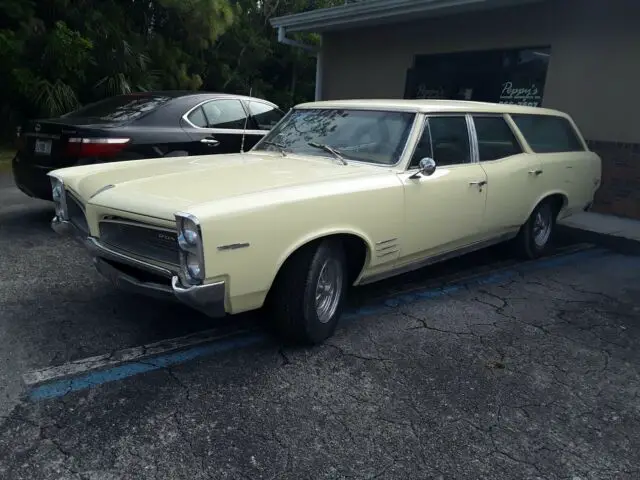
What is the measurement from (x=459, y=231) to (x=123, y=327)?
2633 mm

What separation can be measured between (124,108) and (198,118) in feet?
2.61

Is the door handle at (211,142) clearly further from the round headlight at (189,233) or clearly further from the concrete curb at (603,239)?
the concrete curb at (603,239)

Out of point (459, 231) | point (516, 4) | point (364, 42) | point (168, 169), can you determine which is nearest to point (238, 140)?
point (168, 169)

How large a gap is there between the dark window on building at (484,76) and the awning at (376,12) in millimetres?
789

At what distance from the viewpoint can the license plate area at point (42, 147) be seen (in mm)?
5551

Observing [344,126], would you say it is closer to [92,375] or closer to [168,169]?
[168,169]

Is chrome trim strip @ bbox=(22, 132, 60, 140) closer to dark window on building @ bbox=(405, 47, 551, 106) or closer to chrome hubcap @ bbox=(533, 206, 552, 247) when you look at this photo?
chrome hubcap @ bbox=(533, 206, 552, 247)

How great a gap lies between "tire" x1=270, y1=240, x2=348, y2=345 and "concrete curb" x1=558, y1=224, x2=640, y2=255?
4.43 m

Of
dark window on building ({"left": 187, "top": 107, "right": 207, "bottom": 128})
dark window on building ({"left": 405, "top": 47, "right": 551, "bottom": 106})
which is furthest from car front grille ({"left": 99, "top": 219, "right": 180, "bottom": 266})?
dark window on building ({"left": 405, "top": 47, "right": 551, "bottom": 106})

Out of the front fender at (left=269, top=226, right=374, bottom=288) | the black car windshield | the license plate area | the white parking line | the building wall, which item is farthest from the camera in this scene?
the building wall

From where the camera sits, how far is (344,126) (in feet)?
14.6

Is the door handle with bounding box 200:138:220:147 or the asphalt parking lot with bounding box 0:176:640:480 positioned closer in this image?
the asphalt parking lot with bounding box 0:176:640:480

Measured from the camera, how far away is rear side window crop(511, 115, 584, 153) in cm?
547

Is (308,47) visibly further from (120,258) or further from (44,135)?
(120,258)
